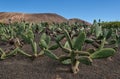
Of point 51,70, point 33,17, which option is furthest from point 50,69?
point 33,17

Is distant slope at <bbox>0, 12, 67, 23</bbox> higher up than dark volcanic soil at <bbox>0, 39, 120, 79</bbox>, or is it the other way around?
dark volcanic soil at <bbox>0, 39, 120, 79</bbox>

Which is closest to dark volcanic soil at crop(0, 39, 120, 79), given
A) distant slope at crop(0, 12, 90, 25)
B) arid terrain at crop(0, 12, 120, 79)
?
arid terrain at crop(0, 12, 120, 79)

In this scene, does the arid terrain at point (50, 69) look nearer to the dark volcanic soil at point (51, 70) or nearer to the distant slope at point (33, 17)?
the dark volcanic soil at point (51, 70)

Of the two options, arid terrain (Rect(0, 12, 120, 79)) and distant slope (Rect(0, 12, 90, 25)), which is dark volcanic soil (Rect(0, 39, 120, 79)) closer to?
arid terrain (Rect(0, 12, 120, 79))

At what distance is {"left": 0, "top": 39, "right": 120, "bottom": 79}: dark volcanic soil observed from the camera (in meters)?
3.90

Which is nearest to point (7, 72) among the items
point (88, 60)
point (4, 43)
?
point (88, 60)

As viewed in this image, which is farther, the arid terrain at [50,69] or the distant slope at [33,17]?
the distant slope at [33,17]

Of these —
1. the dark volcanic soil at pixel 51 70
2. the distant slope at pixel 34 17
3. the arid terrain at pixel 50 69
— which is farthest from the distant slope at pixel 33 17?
the dark volcanic soil at pixel 51 70

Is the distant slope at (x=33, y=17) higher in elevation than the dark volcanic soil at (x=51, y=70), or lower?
lower

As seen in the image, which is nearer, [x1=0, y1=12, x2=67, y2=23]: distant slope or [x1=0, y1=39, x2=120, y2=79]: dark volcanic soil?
[x1=0, y1=39, x2=120, y2=79]: dark volcanic soil

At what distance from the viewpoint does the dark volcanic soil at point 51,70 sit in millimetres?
3902

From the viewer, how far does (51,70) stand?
4059 millimetres

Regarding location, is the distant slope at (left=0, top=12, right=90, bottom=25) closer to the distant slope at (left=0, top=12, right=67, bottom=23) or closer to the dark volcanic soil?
the distant slope at (left=0, top=12, right=67, bottom=23)

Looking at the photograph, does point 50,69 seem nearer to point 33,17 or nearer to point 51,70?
point 51,70
